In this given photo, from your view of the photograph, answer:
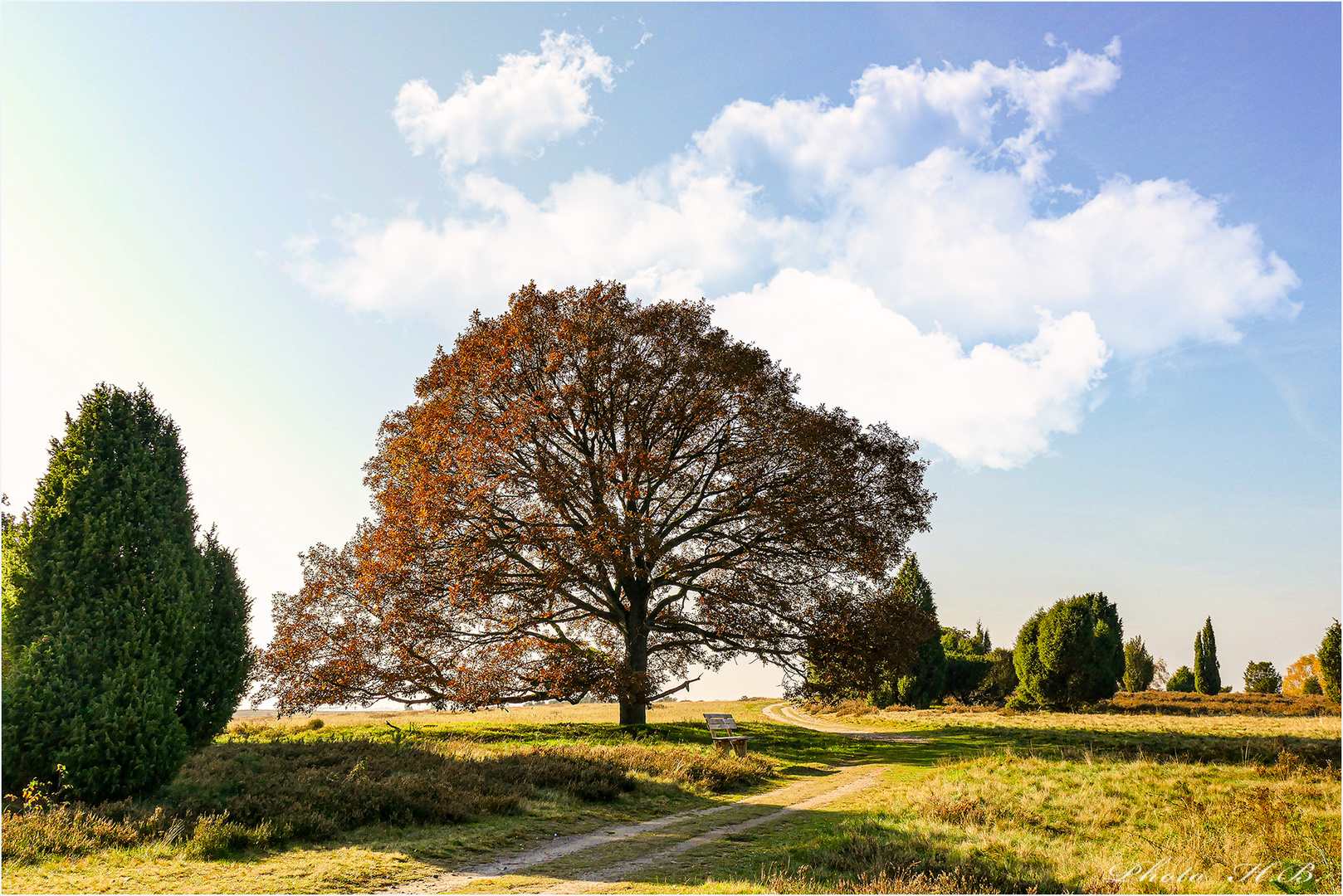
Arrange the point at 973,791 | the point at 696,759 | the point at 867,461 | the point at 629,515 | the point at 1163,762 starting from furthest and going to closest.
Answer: the point at 867,461 → the point at 629,515 → the point at 696,759 → the point at 1163,762 → the point at 973,791

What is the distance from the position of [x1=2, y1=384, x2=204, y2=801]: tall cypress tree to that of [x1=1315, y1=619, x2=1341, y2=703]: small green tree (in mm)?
35881

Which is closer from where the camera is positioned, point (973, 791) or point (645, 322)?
point (973, 791)

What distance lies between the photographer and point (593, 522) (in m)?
20.4

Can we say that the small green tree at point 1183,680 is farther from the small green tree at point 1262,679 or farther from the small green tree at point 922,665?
the small green tree at point 922,665

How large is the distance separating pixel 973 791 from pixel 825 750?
957cm

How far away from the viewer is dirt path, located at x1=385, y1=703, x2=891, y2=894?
26.3 ft

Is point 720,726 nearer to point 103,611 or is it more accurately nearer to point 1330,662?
point 103,611

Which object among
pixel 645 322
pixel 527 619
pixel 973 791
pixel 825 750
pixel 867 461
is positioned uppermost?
pixel 645 322

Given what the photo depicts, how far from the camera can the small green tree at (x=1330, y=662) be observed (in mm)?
27184

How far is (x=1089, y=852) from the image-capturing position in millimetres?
8930

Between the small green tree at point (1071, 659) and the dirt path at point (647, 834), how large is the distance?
81.4ft

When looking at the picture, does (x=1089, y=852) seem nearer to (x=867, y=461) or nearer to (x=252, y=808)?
(x=252, y=808)

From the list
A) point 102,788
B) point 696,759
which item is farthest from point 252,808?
point 696,759

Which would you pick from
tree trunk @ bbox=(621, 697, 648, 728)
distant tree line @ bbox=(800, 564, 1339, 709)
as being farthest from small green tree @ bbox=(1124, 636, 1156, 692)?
tree trunk @ bbox=(621, 697, 648, 728)
